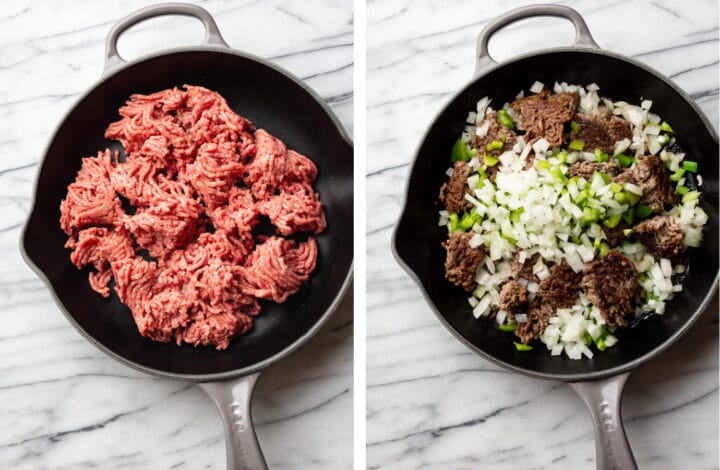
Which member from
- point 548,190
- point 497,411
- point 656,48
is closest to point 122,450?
point 497,411

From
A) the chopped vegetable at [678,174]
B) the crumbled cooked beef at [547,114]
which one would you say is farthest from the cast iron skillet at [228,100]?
the chopped vegetable at [678,174]

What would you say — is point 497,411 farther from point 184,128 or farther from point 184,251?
point 184,128

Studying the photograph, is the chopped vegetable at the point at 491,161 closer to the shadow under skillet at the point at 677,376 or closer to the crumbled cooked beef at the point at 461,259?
the crumbled cooked beef at the point at 461,259

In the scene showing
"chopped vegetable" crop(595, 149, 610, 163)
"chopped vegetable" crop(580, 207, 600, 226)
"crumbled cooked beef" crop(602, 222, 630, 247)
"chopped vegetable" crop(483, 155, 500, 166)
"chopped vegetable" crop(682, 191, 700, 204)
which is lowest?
"crumbled cooked beef" crop(602, 222, 630, 247)

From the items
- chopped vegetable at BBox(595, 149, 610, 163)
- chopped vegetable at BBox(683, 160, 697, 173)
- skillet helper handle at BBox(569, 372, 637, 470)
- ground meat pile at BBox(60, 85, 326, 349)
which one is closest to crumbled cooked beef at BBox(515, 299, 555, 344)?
skillet helper handle at BBox(569, 372, 637, 470)

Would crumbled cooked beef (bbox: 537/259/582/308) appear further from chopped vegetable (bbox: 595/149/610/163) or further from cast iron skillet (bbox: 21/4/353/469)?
cast iron skillet (bbox: 21/4/353/469)

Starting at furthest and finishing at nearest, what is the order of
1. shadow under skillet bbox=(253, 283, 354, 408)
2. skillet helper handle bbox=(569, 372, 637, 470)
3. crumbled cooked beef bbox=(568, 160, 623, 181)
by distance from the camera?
shadow under skillet bbox=(253, 283, 354, 408) → crumbled cooked beef bbox=(568, 160, 623, 181) → skillet helper handle bbox=(569, 372, 637, 470)

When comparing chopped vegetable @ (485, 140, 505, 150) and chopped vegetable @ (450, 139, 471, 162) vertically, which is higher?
chopped vegetable @ (485, 140, 505, 150)
